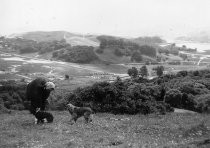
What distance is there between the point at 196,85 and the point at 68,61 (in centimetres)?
15381

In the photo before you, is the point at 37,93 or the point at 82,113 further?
the point at 82,113

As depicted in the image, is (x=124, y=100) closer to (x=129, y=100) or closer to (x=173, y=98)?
(x=129, y=100)

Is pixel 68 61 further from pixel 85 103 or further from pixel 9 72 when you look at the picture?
pixel 85 103

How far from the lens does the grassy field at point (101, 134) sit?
16484 mm

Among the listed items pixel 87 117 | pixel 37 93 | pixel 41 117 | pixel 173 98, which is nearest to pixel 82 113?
pixel 87 117

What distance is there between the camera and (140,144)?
54.3 ft

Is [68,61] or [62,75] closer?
[62,75]

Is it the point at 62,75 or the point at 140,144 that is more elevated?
the point at 140,144

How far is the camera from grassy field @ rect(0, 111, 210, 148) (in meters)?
16.5

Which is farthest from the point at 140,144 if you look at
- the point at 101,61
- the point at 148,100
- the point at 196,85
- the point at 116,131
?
the point at 101,61

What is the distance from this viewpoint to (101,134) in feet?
62.2

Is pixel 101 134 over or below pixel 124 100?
over

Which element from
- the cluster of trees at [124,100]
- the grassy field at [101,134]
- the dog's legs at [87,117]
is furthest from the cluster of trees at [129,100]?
the dog's legs at [87,117]

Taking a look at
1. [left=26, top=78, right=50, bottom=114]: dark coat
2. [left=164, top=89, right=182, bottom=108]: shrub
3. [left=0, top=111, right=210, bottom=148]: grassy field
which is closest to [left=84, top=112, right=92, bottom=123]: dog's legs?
[left=0, top=111, right=210, bottom=148]: grassy field
